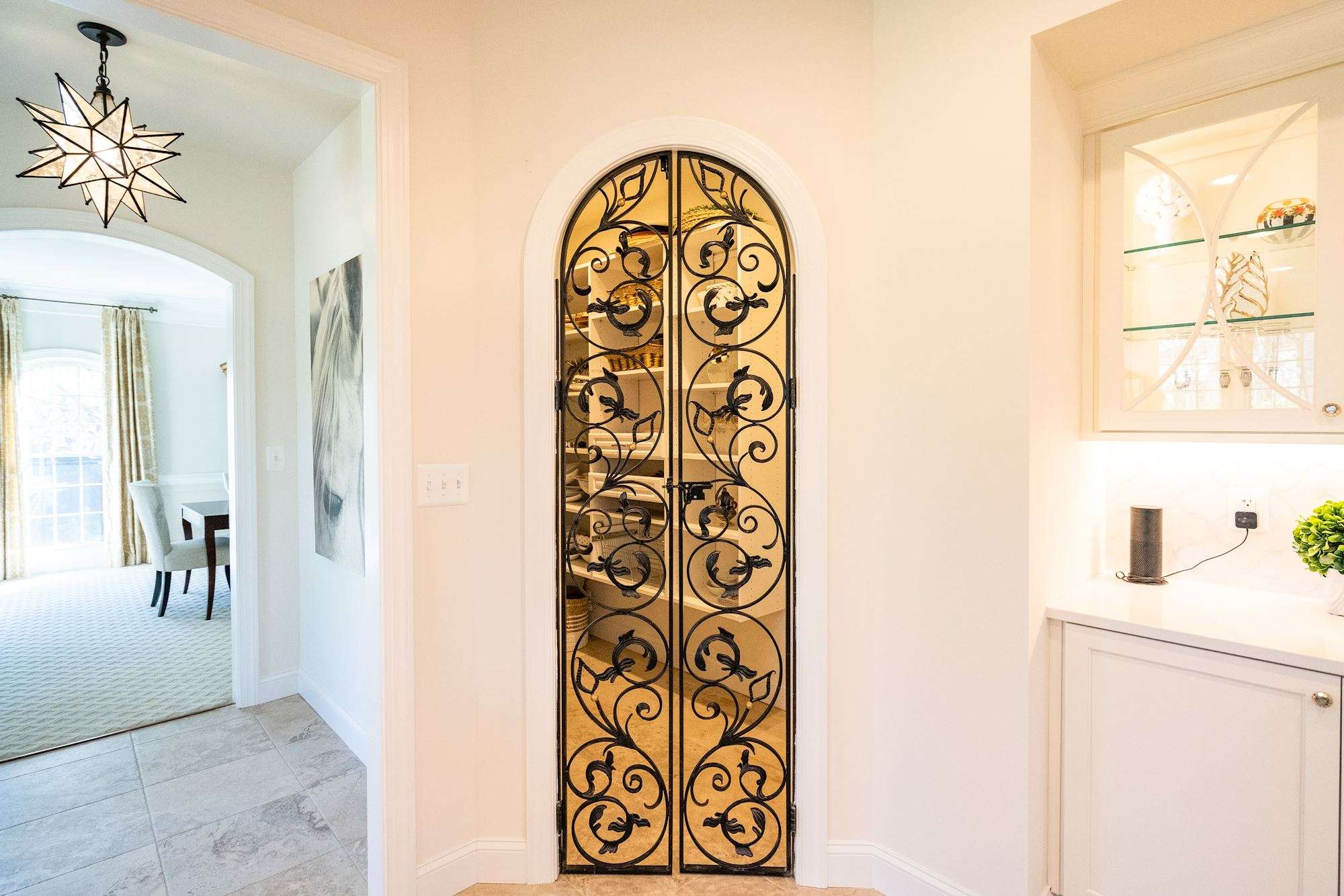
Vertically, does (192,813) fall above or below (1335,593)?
below

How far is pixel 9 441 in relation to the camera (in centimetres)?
588

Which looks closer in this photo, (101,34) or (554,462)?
(554,462)

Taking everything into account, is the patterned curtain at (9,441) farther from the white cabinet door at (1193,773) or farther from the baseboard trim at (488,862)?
the white cabinet door at (1193,773)

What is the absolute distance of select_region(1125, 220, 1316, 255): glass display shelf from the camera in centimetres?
163

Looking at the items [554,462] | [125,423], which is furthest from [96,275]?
[554,462]

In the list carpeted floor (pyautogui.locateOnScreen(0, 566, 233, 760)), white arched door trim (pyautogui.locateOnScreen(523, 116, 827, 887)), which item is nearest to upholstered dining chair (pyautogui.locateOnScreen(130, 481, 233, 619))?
carpeted floor (pyautogui.locateOnScreen(0, 566, 233, 760))

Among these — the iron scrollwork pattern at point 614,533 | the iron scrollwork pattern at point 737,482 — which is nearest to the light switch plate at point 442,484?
the iron scrollwork pattern at point 614,533

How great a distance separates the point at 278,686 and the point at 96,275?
4.80m

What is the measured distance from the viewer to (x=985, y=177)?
5.60 ft

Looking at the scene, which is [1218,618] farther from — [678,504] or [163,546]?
[163,546]

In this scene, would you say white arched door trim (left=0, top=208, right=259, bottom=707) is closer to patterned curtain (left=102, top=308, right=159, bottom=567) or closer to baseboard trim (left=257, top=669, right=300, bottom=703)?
baseboard trim (left=257, top=669, right=300, bottom=703)

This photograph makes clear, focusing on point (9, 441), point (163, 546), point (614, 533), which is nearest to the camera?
point (614, 533)

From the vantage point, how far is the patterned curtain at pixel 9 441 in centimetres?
584

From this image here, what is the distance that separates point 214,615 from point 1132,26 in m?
6.21
